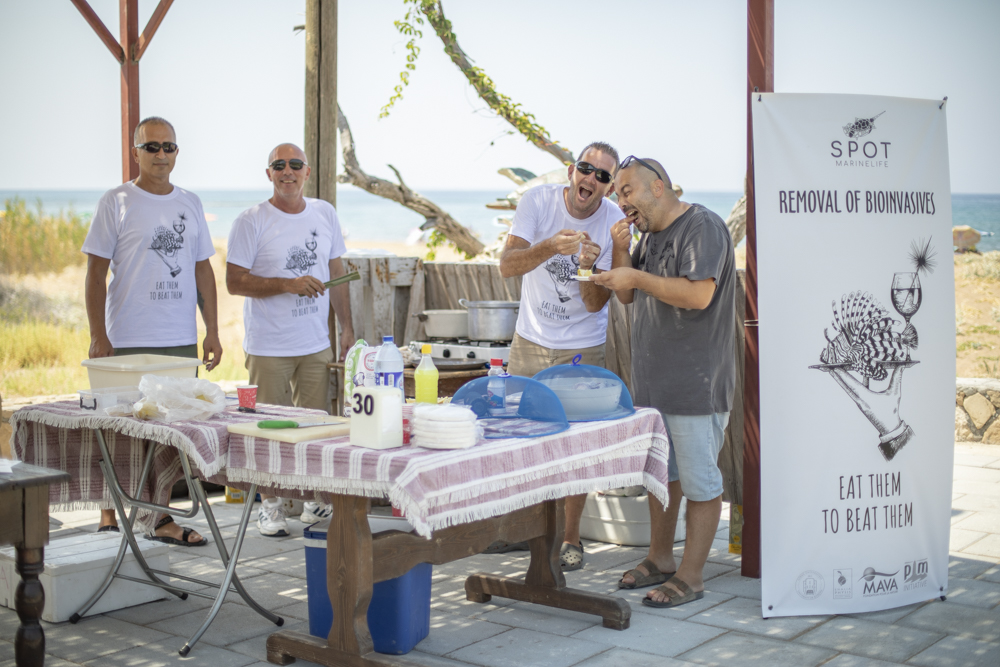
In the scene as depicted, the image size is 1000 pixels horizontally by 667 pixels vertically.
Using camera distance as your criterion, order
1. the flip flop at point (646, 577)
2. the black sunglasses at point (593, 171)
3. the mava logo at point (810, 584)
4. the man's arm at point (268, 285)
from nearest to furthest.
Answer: the mava logo at point (810, 584)
the flip flop at point (646, 577)
the black sunglasses at point (593, 171)
the man's arm at point (268, 285)

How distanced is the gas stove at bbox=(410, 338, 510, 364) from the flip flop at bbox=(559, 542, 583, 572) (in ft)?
4.01

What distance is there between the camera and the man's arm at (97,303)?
4.60 metres

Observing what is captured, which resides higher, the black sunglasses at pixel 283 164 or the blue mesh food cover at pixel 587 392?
the black sunglasses at pixel 283 164

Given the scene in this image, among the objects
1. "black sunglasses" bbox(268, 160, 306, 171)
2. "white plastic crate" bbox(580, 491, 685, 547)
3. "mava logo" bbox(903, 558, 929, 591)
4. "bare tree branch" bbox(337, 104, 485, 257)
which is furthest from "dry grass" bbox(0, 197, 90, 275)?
"mava logo" bbox(903, 558, 929, 591)

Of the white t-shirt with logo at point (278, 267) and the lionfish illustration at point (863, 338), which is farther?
the white t-shirt with logo at point (278, 267)

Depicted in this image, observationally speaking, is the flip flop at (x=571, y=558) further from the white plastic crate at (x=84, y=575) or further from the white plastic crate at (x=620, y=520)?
the white plastic crate at (x=84, y=575)

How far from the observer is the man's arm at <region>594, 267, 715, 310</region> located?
370 centimetres

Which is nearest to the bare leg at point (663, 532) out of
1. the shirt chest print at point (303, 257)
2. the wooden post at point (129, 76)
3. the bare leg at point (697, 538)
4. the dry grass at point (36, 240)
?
the bare leg at point (697, 538)

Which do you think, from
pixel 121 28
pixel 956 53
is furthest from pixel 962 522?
pixel 956 53

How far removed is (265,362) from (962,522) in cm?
402

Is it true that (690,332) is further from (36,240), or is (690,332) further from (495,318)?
(36,240)

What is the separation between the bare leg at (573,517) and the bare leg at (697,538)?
0.66m

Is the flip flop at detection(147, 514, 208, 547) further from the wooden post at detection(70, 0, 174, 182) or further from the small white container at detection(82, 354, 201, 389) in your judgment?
the wooden post at detection(70, 0, 174, 182)

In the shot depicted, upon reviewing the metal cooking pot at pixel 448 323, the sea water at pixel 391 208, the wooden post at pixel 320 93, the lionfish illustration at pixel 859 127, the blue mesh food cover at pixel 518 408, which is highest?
the sea water at pixel 391 208
